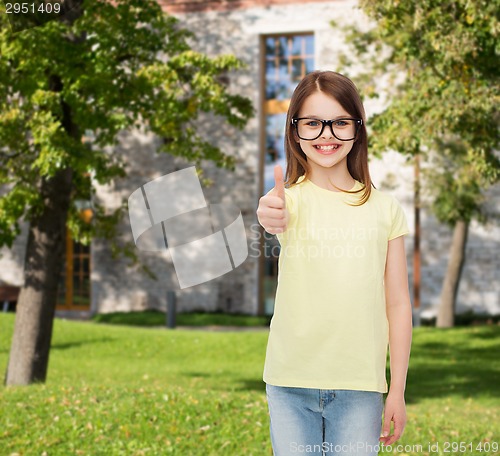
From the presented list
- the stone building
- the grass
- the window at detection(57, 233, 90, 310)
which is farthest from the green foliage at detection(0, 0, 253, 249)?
the window at detection(57, 233, 90, 310)

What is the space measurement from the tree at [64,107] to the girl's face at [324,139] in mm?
6691

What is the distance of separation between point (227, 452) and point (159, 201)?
2281 mm

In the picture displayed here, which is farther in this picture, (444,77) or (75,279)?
(75,279)

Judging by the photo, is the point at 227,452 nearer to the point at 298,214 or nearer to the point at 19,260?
the point at 298,214

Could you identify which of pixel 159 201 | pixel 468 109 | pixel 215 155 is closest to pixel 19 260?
pixel 215 155

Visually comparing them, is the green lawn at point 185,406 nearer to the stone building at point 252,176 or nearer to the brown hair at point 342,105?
the brown hair at point 342,105

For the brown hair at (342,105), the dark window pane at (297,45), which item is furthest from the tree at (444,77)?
the dark window pane at (297,45)

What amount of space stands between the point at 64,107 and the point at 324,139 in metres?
8.24

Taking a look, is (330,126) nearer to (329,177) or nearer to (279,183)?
(329,177)

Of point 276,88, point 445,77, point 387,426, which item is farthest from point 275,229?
point 276,88

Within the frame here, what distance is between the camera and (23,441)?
6.79 metres

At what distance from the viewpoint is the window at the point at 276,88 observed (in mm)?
23703

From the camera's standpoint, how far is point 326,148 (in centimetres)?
249

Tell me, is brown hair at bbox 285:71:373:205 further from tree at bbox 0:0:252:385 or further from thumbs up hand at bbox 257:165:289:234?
tree at bbox 0:0:252:385
